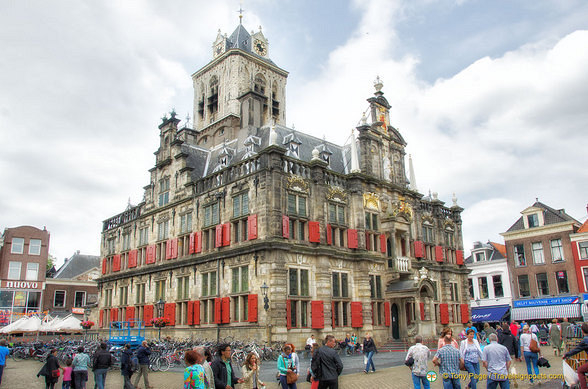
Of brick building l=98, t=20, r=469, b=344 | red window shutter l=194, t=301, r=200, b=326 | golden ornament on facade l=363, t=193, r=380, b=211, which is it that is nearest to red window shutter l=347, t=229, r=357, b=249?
brick building l=98, t=20, r=469, b=344

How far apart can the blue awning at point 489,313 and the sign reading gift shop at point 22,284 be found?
46859 mm

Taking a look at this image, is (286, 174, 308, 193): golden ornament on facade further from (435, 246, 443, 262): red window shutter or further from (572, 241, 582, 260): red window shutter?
(572, 241, 582, 260): red window shutter

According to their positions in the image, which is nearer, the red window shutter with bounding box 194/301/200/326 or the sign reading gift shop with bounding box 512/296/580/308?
the red window shutter with bounding box 194/301/200/326

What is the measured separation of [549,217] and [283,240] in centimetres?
2847

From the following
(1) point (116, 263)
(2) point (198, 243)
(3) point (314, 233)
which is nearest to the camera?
(3) point (314, 233)

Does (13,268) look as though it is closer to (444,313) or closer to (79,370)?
(444,313)

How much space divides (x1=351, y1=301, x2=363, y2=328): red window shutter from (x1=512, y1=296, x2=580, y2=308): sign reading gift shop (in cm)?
2134

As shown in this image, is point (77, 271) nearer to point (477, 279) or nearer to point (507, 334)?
point (477, 279)

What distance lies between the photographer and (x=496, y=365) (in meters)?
9.34

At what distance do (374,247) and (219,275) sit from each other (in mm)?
10493

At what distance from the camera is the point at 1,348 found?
560 inches

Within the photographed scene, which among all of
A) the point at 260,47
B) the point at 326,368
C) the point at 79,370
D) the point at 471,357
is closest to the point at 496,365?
the point at 471,357

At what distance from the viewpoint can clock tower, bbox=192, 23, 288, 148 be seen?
42906 mm

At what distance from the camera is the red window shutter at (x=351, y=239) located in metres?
29.7
